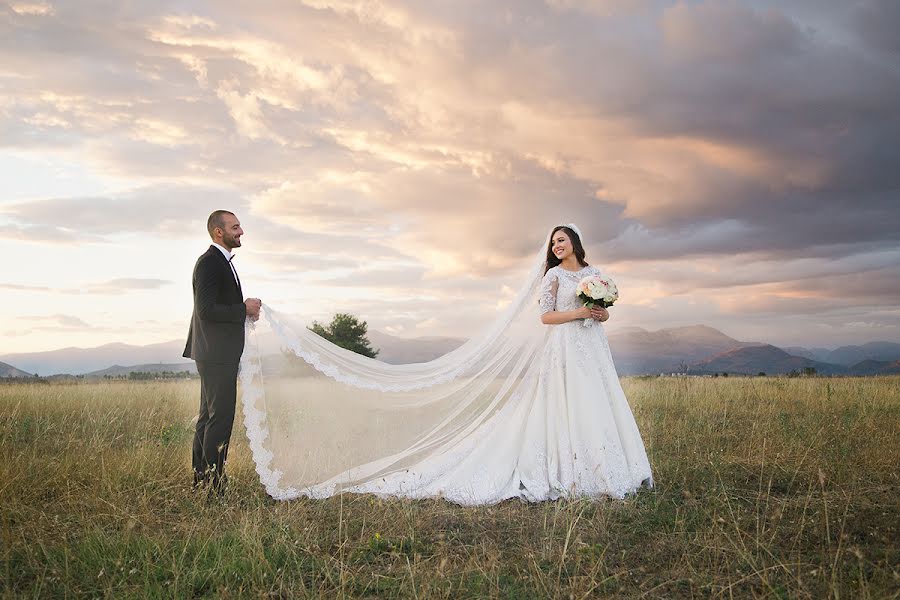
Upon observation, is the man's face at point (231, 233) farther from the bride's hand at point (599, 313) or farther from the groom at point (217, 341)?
the bride's hand at point (599, 313)

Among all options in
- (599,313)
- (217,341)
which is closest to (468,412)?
(599,313)

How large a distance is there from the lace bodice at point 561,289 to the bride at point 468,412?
1 centimetres

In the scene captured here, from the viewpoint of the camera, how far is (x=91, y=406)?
40.2 ft

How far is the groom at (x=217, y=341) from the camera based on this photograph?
6395mm

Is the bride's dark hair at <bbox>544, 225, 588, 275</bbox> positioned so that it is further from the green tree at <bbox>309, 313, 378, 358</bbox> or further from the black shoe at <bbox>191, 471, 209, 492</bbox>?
the green tree at <bbox>309, 313, 378, 358</bbox>

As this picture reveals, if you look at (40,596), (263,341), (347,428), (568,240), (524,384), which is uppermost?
(568,240)

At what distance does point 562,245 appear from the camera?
7.40 meters

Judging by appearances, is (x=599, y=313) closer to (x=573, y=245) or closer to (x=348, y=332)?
(x=573, y=245)

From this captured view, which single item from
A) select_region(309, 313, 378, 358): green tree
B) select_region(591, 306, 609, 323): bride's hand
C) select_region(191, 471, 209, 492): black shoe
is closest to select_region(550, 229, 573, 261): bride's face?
select_region(591, 306, 609, 323): bride's hand

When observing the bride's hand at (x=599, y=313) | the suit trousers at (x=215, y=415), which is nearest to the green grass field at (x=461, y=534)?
the suit trousers at (x=215, y=415)

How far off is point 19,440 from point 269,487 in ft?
18.4

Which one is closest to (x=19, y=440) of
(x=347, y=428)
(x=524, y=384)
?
(x=347, y=428)

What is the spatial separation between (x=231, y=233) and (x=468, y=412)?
11.4 ft

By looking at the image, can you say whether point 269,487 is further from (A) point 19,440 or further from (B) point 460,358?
(A) point 19,440
